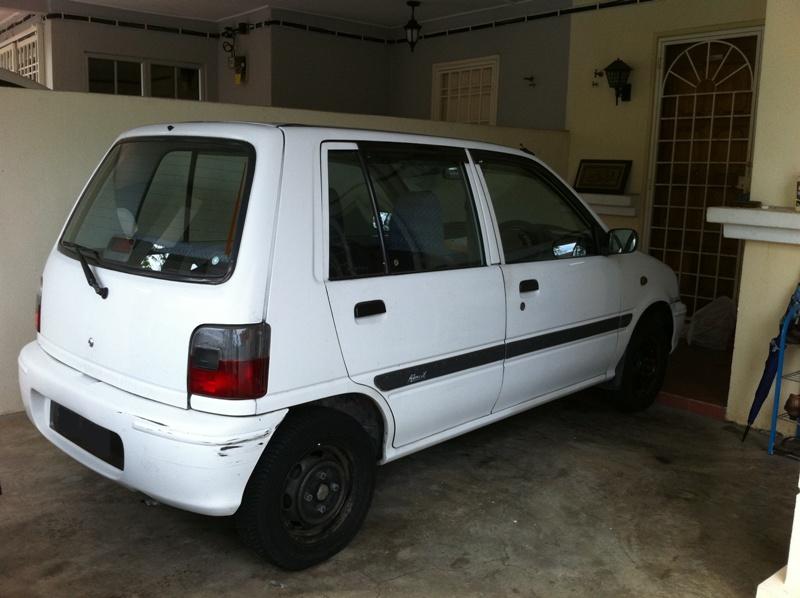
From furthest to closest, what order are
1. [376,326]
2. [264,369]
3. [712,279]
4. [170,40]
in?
[170,40]
[712,279]
[376,326]
[264,369]

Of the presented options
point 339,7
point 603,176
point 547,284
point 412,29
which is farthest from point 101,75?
point 547,284

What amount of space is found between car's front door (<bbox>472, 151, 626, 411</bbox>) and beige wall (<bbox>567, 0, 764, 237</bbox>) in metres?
3.29

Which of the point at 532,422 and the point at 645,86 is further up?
the point at 645,86

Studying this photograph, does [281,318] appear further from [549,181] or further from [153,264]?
[549,181]

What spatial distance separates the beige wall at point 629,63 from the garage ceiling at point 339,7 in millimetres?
1100

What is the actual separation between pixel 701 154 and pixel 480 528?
4.67 meters

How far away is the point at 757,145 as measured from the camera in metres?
4.29

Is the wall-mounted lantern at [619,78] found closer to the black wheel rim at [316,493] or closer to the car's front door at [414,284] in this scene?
the car's front door at [414,284]

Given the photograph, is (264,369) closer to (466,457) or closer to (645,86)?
(466,457)

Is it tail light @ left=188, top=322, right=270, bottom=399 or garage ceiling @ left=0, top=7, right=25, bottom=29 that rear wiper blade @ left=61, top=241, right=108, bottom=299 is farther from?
garage ceiling @ left=0, top=7, right=25, bottom=29

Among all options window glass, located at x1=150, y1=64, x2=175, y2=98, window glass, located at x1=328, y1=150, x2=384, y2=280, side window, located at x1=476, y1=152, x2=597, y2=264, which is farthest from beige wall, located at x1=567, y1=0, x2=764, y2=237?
window glass, located at x1=150, y1=64, x2=175, y2=98

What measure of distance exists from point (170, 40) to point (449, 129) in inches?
227

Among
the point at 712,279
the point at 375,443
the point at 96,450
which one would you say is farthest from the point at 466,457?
the point at 712,279

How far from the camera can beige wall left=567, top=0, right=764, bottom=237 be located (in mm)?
6508
